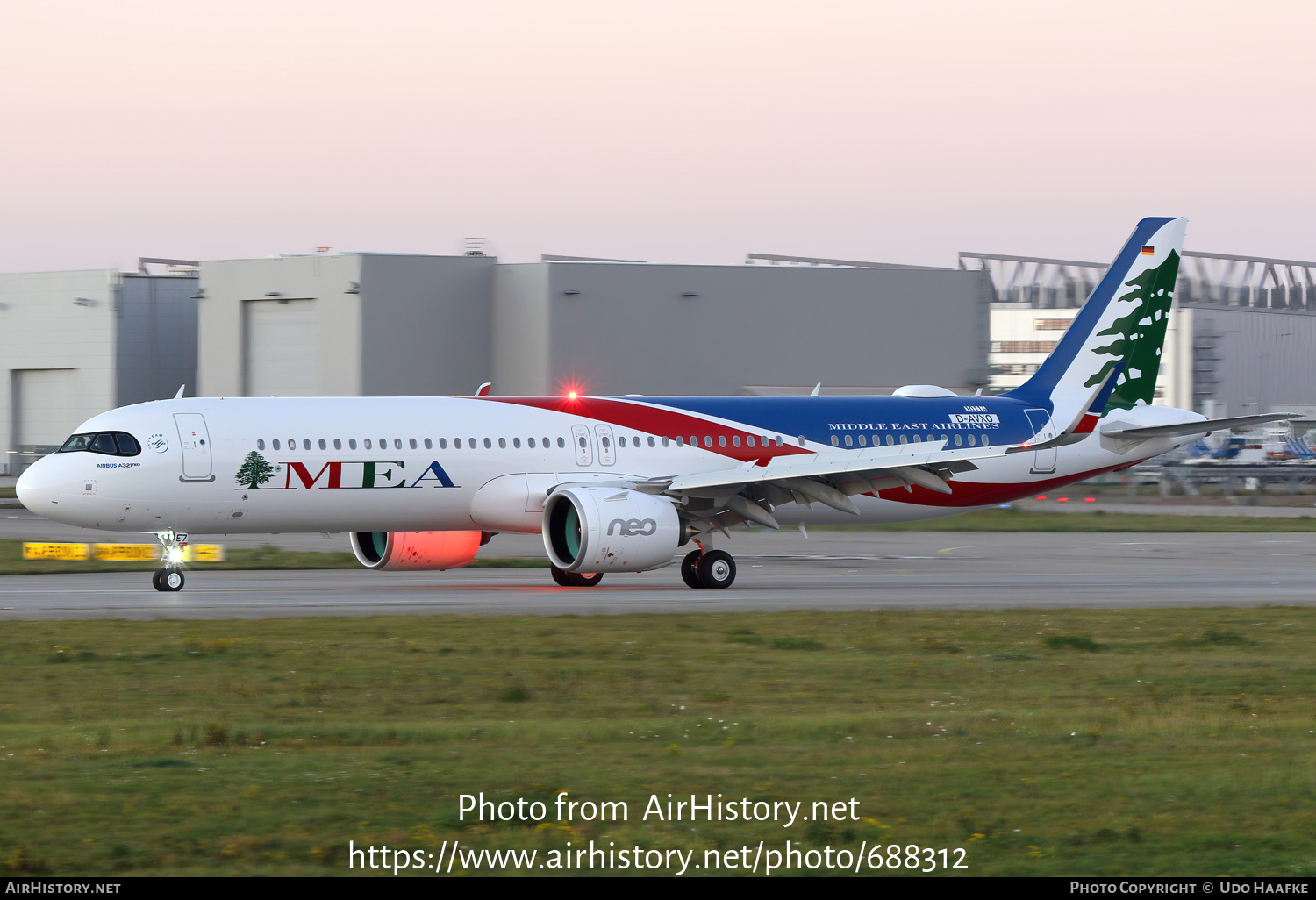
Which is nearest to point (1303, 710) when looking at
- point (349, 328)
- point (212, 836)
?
point (212, 836)

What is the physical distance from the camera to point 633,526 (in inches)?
1166

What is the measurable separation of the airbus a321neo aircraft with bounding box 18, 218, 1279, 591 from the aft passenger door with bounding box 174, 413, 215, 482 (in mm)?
32

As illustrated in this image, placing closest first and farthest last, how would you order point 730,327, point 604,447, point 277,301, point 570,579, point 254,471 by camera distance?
1. point 254,471
2. point 570,579
3. point 604,447
4. point 730,327
5. point 277,301

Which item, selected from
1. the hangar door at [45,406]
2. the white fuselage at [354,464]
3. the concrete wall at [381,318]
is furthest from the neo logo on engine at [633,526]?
the hangar door at [45,406]

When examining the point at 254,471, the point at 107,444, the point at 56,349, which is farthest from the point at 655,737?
the point at 56,349

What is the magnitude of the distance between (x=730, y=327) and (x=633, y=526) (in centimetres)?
4058

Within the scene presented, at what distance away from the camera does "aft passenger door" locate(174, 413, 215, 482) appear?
29438 millimetres

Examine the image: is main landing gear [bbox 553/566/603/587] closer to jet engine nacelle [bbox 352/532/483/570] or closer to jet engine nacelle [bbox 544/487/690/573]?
jet engine nacelle [bbox 544/487/690/573]

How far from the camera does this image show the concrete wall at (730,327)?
67.2 m

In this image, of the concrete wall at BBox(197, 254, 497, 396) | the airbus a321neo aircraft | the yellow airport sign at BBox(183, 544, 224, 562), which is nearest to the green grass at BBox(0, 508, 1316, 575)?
the yellow airport sign at BBox(183, 544, 224, 562)

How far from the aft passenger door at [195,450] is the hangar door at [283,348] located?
3732 centimetres

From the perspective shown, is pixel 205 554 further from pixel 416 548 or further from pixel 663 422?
pixel 663 422

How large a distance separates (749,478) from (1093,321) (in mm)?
12480

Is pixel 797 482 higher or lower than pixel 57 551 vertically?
higher
